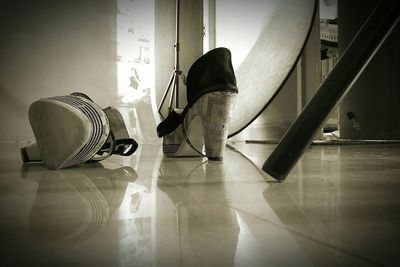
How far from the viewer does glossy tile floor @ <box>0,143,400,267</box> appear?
26 centimetres

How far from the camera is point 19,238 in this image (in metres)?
0.30

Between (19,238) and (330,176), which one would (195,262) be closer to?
(19,238)

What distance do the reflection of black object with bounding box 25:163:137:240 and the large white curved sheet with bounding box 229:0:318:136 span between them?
1.16 meters

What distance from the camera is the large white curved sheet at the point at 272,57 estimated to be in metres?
1.63

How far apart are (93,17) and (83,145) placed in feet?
7.43

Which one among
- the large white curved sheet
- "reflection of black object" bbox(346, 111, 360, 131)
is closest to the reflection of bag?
the large white curved sheet

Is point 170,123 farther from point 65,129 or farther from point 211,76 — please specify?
point 65,129

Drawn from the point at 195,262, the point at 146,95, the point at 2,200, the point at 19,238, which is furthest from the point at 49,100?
the point at 146,95

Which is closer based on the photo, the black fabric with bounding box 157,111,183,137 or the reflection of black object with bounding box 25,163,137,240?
the reflection of black object with bounding box 25,163,137,240

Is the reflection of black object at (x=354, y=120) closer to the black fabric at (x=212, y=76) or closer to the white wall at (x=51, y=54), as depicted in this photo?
the black fabric at (x=212, y=76)

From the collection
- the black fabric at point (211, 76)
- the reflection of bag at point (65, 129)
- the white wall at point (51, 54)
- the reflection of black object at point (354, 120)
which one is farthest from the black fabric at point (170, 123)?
the white wall at point (51, 54)

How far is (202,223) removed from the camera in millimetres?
353

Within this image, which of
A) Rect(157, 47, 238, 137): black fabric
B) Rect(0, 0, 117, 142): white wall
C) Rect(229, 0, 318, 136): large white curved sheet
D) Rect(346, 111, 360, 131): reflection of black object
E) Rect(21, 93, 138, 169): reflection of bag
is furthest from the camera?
Rect(0, 0, 117, 142): white wall

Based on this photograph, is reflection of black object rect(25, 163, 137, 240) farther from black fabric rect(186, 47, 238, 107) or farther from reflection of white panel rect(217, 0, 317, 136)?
reflection of white panel rect(217, 0, 317, 136)
